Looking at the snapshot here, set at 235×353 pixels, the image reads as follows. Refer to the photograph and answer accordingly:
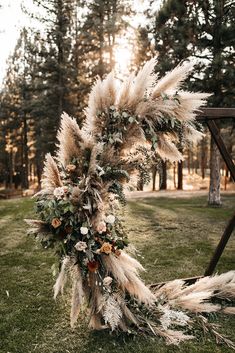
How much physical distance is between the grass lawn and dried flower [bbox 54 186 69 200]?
679 mm

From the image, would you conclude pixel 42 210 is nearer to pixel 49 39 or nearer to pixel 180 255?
pixel 180 255

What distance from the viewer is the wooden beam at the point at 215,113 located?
453 cm

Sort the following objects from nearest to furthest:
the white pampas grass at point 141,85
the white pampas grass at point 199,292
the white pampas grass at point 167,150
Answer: the white pampas grass at point 141,85, the white pampas grass at point 167,150, the white pampas grass at point 199,292

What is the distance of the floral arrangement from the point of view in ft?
12.5

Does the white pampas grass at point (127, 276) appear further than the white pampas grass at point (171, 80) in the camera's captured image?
No

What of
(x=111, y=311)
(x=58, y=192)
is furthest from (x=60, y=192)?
(x=111, y=311)

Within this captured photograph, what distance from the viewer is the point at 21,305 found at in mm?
4863

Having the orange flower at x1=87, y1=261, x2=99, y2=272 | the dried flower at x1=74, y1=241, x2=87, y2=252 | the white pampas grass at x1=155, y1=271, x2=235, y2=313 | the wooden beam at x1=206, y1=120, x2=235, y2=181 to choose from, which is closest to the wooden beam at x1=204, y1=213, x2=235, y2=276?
the white pampas grass at x1=155, y1=271, x2=235, y2=313

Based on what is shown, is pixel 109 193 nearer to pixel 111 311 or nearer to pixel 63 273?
pixel 63 273

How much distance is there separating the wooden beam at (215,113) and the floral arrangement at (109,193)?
0.21 m

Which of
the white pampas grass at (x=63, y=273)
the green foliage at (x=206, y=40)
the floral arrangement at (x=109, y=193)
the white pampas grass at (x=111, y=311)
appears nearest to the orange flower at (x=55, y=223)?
the floral arrangement at (x=109, y=193)

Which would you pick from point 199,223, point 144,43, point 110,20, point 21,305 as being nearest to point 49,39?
point 110,20

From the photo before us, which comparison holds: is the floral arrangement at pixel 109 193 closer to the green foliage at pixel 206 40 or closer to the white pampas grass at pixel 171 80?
the white pampas grass at pixel 171 80

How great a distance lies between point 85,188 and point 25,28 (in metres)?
19.2
